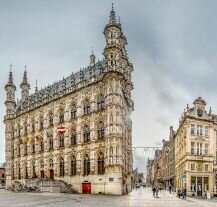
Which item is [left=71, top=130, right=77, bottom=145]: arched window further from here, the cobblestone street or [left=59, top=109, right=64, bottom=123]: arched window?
the cobblestone street

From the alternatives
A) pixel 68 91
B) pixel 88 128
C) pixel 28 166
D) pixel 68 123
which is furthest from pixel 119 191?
pixel 28 166

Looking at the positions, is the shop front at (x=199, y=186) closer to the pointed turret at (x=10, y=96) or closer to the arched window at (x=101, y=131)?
the arched window at (x=101, y=131)

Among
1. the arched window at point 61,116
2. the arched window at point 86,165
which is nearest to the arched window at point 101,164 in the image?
the arched window at point 86,165

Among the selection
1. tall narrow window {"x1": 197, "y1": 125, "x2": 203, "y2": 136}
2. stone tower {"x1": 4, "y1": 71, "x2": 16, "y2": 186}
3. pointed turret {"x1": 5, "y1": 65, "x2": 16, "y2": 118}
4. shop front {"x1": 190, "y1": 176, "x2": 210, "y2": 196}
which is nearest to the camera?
shop front {"x1": 190, "y1": 176, "x2": 210, "y2": 196}

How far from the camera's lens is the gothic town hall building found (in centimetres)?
5209

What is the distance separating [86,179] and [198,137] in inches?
850

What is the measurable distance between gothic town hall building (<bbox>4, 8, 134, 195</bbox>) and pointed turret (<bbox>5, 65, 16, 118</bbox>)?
669 centimetres

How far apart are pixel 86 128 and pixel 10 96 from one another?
3327cm

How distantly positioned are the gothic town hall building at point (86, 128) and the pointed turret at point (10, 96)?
6691mm

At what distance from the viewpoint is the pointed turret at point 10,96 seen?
266 feet

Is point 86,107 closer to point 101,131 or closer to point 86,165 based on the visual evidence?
point 101,131

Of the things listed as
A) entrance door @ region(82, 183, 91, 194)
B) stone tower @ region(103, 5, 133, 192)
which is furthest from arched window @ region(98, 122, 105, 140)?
entrance door @ region(82, 183, 91, 194)

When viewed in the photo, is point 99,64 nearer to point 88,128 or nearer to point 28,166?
point 88,128

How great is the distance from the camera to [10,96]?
8306 centimetres
